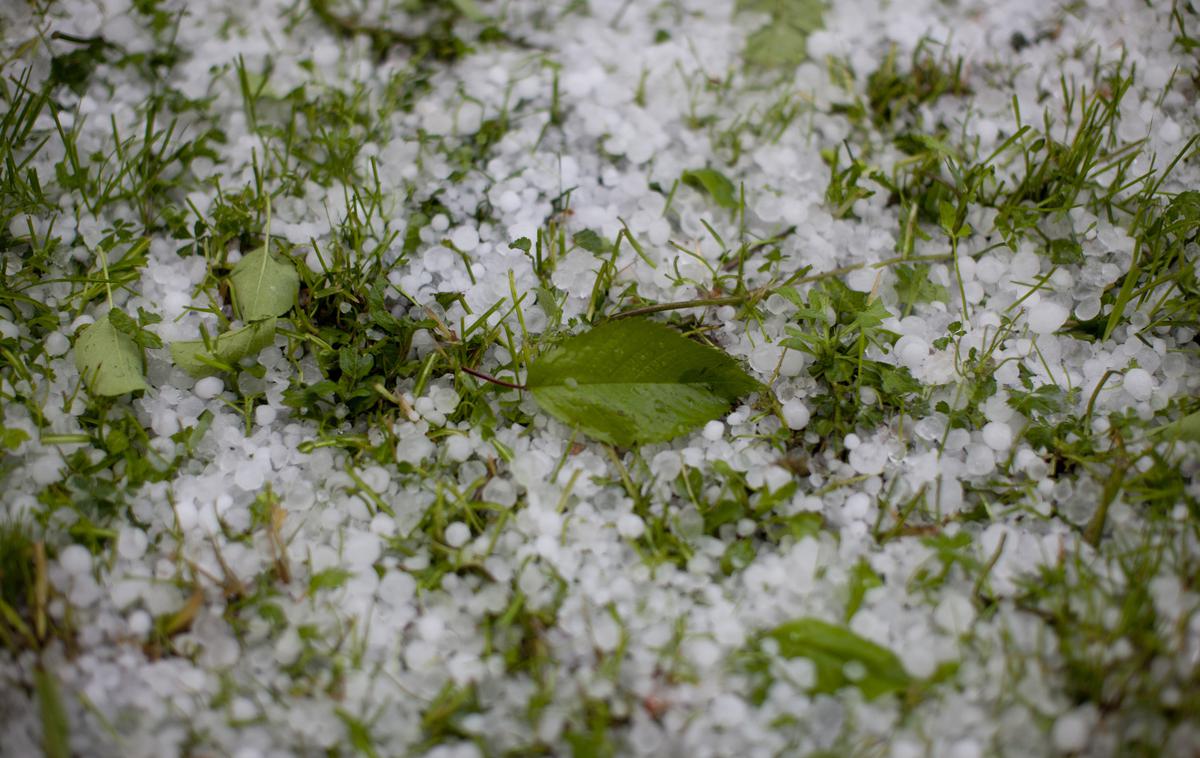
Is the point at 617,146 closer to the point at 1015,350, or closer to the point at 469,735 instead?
the point at 1015,350

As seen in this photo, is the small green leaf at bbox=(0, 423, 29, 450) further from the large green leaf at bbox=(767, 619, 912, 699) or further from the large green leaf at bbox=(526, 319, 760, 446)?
A: the large green leaf at bbox=(767, 619, 912, 699)

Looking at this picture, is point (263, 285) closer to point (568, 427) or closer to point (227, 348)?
point (227, 348)

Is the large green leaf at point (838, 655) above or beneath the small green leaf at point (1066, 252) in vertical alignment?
beneath

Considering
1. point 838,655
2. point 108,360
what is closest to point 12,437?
point 108,360

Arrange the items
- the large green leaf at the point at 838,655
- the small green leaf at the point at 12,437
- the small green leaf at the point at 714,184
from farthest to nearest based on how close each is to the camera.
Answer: the small green leaf at the point at 714,184
the small green leaf at the point at 12,437
the large green leaf at the point at 838,655

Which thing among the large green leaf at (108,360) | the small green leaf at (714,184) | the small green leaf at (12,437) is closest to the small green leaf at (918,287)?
the small green leaf at (714,184)

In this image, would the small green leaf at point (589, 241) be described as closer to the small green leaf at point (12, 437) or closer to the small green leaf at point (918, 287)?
the small green leaf at point (918, 287)
